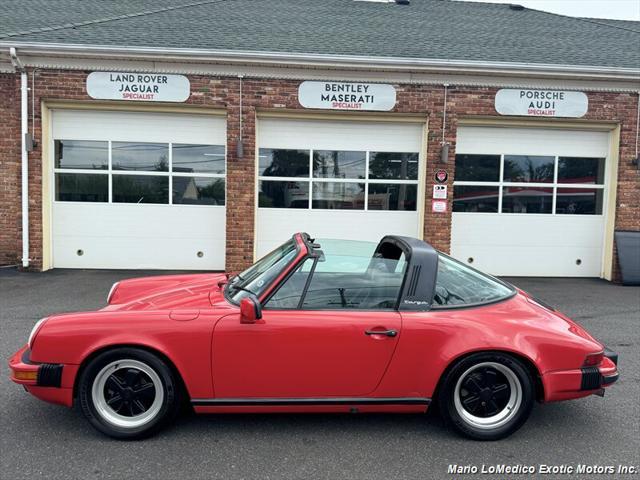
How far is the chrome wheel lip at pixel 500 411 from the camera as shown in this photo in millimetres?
3012

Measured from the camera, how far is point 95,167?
9.38 m

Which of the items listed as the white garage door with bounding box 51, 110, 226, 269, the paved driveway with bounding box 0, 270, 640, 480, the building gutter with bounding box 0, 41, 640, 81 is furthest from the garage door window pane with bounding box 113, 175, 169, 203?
the paved driveway with bounding box 0, 270, 640, 480

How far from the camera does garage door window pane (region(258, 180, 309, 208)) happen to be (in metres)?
9.57

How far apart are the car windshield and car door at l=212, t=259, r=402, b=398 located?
0.68 feet

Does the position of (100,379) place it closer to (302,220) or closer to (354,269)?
(354,269)

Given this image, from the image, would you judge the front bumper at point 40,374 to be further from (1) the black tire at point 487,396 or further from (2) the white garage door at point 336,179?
(2) the white garage door at point 336,179

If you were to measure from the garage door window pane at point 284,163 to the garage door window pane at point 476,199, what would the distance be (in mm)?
3180

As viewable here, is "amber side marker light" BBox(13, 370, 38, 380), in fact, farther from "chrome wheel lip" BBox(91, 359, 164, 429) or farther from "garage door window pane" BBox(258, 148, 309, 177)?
"garage door window pane" BBox(258, 148, 309, 177)

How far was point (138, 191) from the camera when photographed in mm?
9445

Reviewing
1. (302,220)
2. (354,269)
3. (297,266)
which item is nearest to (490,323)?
(354,269)

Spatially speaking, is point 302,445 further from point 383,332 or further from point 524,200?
point 524,200

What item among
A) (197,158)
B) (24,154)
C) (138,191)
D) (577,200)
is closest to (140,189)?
(138,191)

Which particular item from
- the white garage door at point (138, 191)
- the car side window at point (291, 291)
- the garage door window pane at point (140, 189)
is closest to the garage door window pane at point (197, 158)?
the white garage door at point (138, 191)

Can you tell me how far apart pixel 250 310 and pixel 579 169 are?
9.29 m
